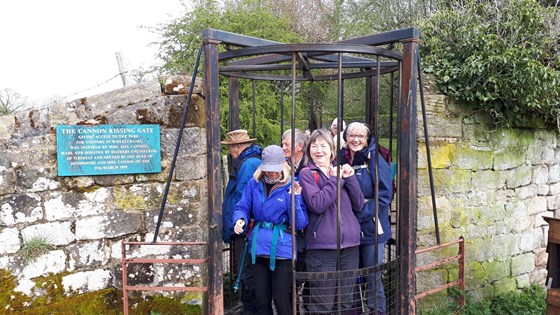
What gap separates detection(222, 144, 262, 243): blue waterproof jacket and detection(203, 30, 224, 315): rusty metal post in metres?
0.94

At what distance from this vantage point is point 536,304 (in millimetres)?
4520

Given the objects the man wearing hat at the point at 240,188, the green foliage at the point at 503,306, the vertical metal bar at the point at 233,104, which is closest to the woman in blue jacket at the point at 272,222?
the man wearing hat at the point at 240,188

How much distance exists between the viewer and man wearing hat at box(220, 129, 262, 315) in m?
3.53

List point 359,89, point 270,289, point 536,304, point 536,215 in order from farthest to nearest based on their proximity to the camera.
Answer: point 359,89 → point 536,215 → point 536,304 → point 270,289

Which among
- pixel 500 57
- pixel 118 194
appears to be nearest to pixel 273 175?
pixel 118 194

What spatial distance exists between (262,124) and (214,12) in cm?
246

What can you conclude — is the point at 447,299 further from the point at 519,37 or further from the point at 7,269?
the point at 7,269

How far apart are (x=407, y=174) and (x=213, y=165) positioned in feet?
3.71

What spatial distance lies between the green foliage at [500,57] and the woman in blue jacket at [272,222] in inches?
82.3

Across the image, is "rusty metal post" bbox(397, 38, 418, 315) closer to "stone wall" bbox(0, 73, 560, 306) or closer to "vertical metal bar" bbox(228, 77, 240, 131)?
"stone wall" bbox(0, 73, 560, 306)

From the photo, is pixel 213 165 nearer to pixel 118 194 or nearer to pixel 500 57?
pixel 118 194

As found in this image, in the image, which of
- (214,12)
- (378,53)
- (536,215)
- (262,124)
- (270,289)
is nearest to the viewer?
(378,53)

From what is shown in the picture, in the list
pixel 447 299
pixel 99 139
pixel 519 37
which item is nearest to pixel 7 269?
pixel 99 139

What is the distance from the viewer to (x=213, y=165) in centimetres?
253
